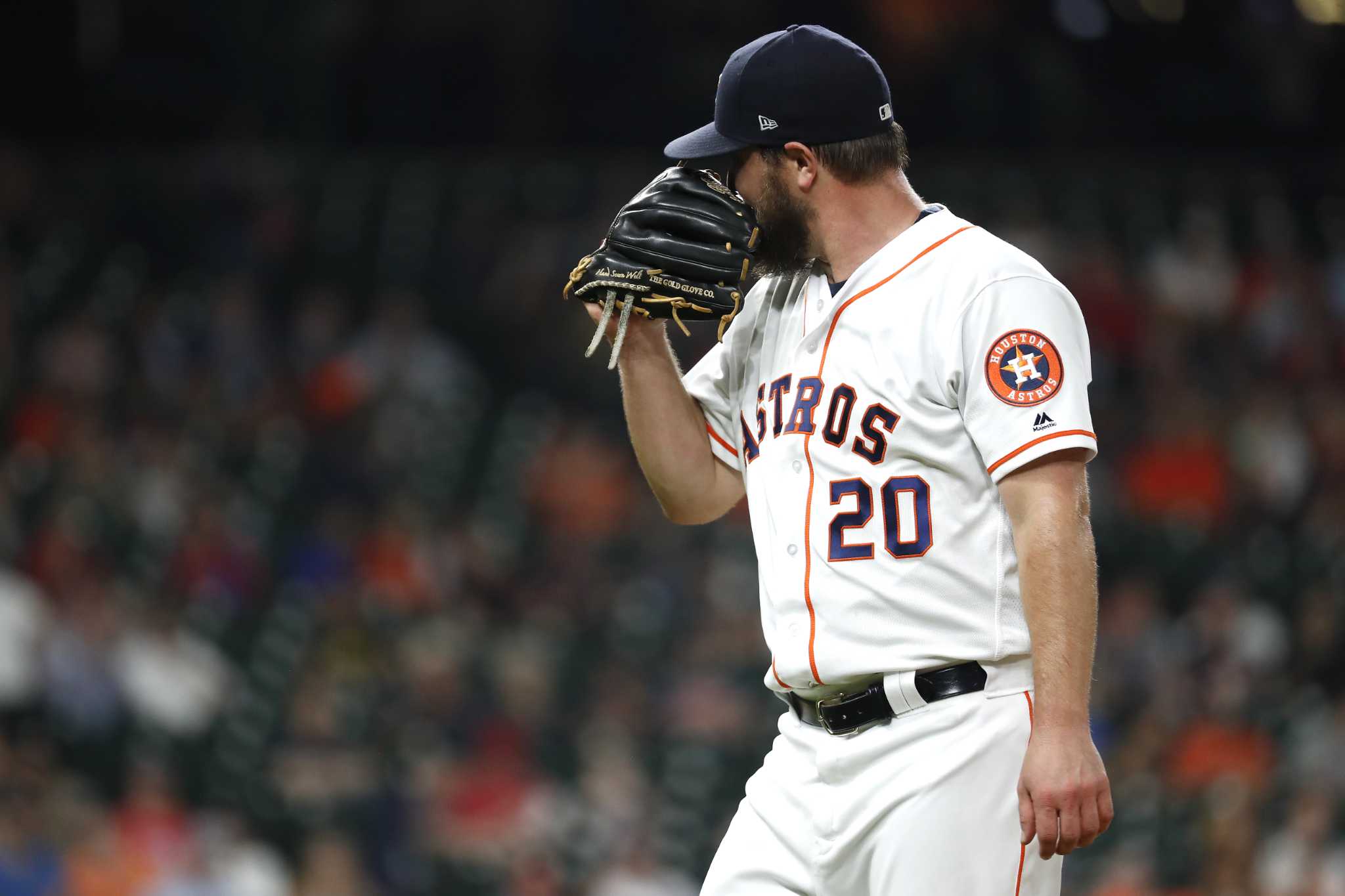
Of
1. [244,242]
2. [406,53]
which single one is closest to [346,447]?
[244,242]

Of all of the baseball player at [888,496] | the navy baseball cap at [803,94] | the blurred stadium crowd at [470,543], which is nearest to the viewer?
the baseball player at [888,496]

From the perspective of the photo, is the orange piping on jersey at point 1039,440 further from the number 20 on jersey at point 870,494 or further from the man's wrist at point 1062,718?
the man's wrist at point 1062,718

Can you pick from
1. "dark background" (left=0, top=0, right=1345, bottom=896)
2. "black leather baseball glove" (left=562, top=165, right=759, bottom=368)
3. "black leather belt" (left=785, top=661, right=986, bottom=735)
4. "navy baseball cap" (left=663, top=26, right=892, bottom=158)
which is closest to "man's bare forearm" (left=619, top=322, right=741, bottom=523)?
"black leather baseball glove" (left=562, top=165, right=759, bottom=368)

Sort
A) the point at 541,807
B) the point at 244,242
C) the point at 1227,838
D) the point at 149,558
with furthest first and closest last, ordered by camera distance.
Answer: the point at 244,242 < the point at 149,558 < the point at 541,807 < the point at 1227,838

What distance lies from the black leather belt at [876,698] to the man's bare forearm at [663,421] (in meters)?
0.51

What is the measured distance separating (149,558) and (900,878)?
6348 millimetres

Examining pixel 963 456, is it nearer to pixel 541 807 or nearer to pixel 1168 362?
pixel 541 807

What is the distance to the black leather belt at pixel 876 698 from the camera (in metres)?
2.43

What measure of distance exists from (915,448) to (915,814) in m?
0.54

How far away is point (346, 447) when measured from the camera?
29.0 ft

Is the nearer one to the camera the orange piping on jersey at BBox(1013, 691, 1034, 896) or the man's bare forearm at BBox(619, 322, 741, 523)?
the orange piping on jersey at BBox(1013, 691, 1034, 896)

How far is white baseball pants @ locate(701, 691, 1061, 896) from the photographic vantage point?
2.36 meters

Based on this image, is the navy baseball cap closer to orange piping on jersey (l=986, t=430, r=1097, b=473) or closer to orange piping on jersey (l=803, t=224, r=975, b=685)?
orange piping on jersey (l=803, t=224, r=975, b=685)

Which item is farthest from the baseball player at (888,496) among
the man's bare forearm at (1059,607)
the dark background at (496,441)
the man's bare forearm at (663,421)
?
the dark background at (496,441)
